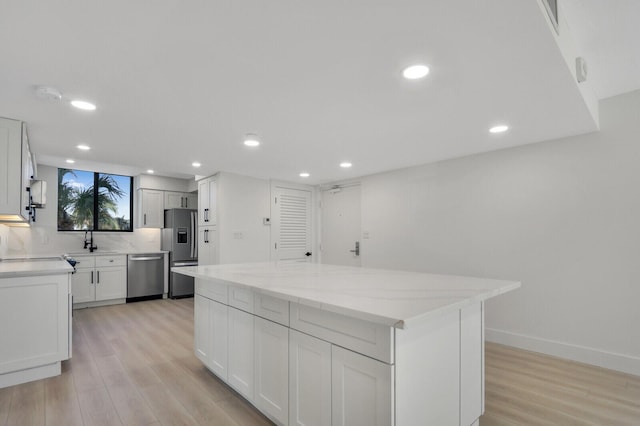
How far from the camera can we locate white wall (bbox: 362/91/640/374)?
2.74 m

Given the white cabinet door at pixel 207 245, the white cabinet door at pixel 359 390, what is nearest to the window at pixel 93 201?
the white cabinet door at pixel 207 245

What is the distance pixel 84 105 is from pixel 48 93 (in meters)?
0.25

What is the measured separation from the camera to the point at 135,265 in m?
5.54

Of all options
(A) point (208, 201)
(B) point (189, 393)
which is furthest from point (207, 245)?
(B) point (189, 393)

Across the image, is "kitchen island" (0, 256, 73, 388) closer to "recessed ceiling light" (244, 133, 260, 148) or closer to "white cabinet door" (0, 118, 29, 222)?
"white cabinet door" (0, 118, 29, 222)

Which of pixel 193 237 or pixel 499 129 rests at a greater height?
pixel 499 129

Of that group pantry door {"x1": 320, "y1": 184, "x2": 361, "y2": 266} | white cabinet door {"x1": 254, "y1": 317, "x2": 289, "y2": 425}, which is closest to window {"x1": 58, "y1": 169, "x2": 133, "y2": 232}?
pantry door {"x1": 320, "y1": 184, "x2": 361, "y2": 266}

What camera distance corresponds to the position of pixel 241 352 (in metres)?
2.17

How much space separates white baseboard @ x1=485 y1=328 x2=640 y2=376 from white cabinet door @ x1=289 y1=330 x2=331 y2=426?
2751mm

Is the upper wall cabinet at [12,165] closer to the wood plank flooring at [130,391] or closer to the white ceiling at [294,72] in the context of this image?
the white ceiling at [294,72]

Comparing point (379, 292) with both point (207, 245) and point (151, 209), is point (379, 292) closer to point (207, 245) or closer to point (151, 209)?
point (207, 245)

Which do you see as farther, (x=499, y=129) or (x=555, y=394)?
(x=499, y=129)

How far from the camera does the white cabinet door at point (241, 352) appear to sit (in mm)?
2084

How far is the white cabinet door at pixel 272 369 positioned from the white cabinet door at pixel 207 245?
3092mm
